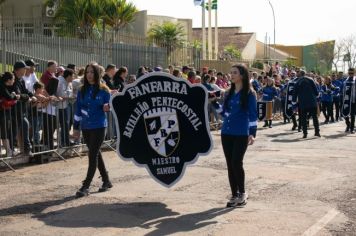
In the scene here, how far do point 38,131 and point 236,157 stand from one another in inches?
203

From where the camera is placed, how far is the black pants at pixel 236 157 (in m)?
7.98

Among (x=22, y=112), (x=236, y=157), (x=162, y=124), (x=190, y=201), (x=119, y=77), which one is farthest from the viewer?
(x=119, y=77)

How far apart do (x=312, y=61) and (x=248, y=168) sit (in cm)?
6806

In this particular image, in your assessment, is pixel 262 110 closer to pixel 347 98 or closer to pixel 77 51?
pixel 347 98

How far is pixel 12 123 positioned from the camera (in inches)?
443

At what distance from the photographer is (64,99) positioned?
12.4 metres

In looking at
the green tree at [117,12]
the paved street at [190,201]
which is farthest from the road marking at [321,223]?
the green tree at [117,12]

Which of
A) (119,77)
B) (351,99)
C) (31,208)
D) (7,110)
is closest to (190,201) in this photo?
(31,208)

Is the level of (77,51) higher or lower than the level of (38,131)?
higher

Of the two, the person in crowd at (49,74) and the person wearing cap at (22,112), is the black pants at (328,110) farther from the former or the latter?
the person wearing cap at (22,112)

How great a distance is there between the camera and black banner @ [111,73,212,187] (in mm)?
8477

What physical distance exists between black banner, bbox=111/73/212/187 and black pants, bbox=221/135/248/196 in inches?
20.9

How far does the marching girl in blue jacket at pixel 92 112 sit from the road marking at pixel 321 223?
3229mm

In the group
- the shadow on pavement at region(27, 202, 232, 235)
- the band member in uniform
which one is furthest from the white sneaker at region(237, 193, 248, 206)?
the band member in uniform
